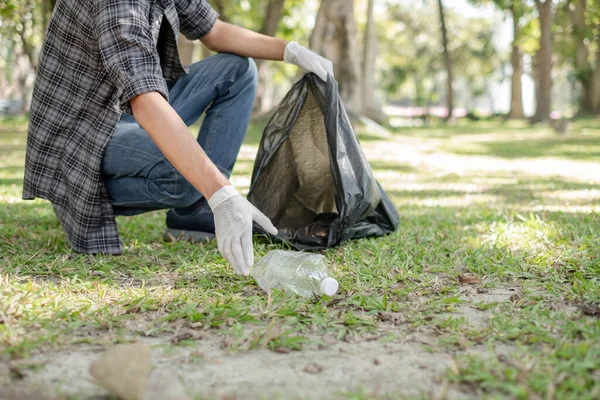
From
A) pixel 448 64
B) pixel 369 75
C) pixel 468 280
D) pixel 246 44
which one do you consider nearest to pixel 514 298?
pixel 468 280

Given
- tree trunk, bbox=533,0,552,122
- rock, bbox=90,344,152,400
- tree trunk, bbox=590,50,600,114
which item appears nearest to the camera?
rock, bbox=90,344,152,400

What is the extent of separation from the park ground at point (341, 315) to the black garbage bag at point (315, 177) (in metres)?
0.12

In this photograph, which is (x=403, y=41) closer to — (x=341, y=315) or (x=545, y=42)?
(x=545, y=42)

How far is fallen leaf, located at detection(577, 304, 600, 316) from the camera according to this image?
187 cm

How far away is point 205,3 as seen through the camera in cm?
283

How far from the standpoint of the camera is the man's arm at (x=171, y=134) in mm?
2090

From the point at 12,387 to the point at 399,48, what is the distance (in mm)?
34887

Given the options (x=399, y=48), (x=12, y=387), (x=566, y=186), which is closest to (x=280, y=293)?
(x=12, y=387)

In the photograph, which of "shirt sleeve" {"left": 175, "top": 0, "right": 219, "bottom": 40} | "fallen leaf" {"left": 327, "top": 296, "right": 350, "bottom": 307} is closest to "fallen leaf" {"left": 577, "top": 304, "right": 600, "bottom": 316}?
"fallen leaf" {"left": 327, "top": 296, "right": 350, "bottom": 307}

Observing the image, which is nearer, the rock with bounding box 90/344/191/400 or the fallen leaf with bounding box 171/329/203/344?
the rock with bounding box 90/344/191/400

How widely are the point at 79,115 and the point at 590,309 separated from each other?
6.48 feet

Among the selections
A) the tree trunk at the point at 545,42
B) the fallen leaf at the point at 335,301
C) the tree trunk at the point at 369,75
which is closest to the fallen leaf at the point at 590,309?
the fallen leaf at the point at 335,301

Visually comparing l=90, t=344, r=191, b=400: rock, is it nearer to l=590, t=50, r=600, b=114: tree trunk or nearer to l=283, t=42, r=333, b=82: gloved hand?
l=283, t=42, r=333, b=82: gloved hand

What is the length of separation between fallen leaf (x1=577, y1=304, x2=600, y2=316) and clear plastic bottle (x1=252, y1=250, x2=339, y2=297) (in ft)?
2.49
